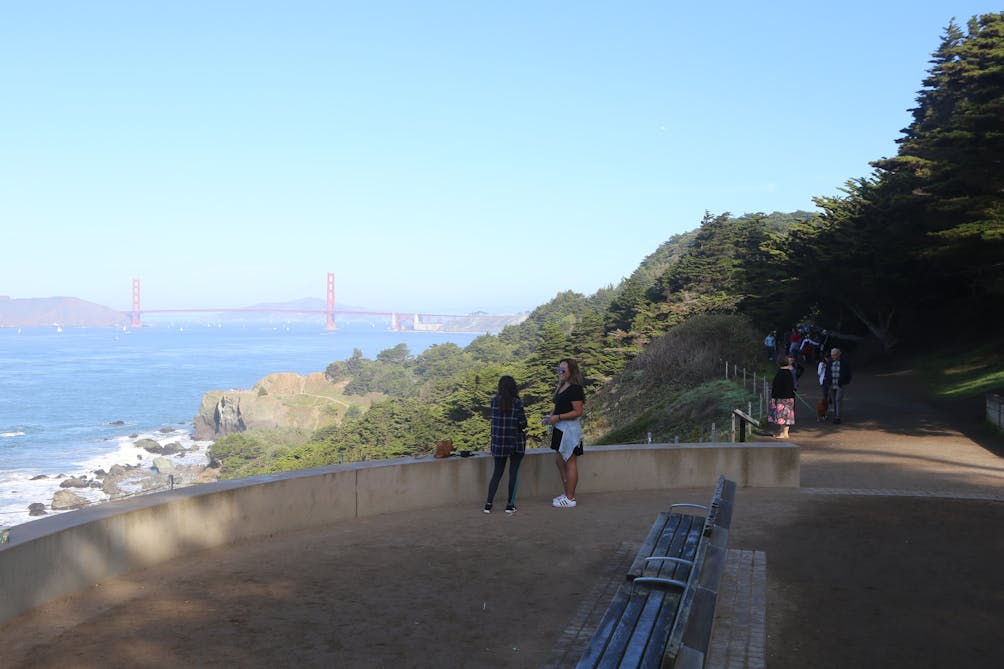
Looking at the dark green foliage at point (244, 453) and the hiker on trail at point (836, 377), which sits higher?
the hiker on trail at point (836, 377)

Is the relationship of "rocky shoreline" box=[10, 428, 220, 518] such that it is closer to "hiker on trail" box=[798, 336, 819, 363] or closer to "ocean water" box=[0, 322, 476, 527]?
"ocean water" box=[0, 322, 476, 527]

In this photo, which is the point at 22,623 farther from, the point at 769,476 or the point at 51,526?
the point at 769,476

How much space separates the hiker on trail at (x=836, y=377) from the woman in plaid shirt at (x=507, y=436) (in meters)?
9.46

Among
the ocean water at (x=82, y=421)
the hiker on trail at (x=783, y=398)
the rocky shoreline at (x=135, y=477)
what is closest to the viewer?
the hiker on trail at (x=783, y=398)

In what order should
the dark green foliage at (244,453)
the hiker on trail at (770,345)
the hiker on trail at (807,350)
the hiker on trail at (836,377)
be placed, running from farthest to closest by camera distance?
1. the dark green foliage at (244,453)
2. the hiker on trail at (770,345)
3. the hiker on trail at (807,350)
4. the hiker on trail at (836,377)

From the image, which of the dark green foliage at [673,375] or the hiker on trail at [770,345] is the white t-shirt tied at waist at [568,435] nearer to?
the dark green foliage at [673,375]

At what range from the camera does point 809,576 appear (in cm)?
604

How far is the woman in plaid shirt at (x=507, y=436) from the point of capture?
7.89 m

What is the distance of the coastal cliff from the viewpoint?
12444 centimetres

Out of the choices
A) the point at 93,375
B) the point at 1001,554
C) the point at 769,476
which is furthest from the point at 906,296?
the point at 93,375

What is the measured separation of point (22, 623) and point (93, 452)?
110778 millimetres

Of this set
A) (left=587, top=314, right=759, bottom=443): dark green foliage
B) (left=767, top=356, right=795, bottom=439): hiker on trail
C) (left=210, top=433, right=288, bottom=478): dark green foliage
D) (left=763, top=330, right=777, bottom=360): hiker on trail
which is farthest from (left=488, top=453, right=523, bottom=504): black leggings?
(left=210, top=433, right=288, bottom=478): dark green foliage

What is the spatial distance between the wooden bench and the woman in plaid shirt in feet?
7.92

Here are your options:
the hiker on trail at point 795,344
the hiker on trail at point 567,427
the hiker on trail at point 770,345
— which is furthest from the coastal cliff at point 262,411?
the hiker on trail at point 567,427
